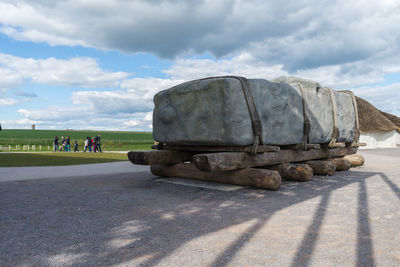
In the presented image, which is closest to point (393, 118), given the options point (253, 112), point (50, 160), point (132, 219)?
point (253, 112)

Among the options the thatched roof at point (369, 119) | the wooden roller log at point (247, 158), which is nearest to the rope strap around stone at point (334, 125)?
the wooden roller log at point (247, 158)

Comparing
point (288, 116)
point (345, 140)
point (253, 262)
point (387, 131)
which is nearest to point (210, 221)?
point (253, 262)

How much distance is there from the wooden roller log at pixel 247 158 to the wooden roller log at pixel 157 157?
4.37ft

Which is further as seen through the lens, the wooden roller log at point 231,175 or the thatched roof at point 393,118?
the thatched roof at point 393,118

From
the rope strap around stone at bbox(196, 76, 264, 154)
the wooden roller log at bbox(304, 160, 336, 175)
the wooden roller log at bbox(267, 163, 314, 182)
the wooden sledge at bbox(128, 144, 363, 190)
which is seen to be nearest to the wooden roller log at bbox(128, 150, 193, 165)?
the wooden sledge at bbox(128, 144, 363, 190)

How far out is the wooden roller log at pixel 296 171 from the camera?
6555 millimetres

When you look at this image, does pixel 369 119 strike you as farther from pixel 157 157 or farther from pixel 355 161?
pixel 157 157

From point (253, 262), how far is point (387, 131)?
30.6 metres

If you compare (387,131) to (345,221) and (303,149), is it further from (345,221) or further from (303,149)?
(345,221)

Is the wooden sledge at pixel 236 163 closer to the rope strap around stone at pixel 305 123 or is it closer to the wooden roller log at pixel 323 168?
the wooden roller log at pixel 323 168

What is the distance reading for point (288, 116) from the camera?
6699mm

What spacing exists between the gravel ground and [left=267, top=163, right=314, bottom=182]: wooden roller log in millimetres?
788

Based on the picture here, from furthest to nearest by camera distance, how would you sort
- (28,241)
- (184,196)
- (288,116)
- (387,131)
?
(387,131), (288,116), (184,196), (28,241)

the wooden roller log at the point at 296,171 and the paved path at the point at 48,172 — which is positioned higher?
the wooden roller log at the point at 296,171
